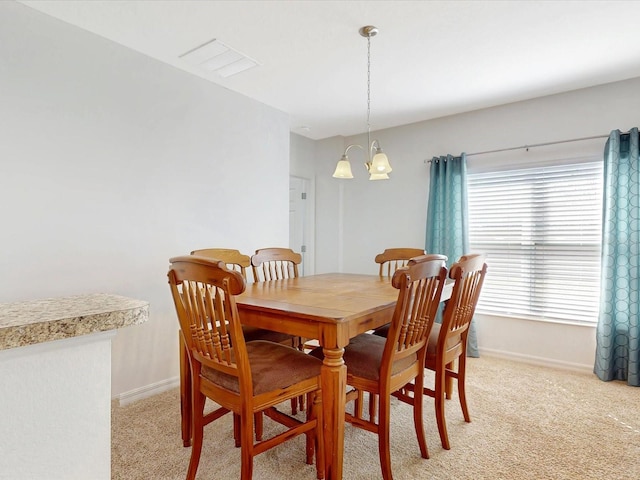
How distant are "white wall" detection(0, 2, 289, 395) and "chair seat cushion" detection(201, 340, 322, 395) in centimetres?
124

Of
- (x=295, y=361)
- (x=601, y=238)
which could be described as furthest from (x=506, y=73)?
(x=295, y=361)

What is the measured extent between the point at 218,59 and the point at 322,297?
1936 mm

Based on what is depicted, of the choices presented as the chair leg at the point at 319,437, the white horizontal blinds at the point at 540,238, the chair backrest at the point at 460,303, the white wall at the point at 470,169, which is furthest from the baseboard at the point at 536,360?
the chair leg at the point at 319,437

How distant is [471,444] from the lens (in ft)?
6.46

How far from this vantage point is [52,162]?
217 centimetres

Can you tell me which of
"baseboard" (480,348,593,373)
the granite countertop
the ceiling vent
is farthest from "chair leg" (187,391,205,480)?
"baseboard" (480,348,593,373)

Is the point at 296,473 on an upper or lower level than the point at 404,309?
lower

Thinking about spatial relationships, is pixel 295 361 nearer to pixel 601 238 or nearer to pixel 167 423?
pixel 167 423

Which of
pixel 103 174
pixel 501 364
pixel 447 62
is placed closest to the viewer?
pixel 103 174

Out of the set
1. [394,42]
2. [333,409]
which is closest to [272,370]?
[333,409]

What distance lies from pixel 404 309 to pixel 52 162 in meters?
2.19

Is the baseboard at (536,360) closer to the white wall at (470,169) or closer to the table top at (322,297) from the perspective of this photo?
the white wall at (470,169)

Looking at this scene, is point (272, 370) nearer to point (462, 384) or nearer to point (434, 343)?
point (434, 343)

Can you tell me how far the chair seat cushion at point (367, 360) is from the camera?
5.48 feet
